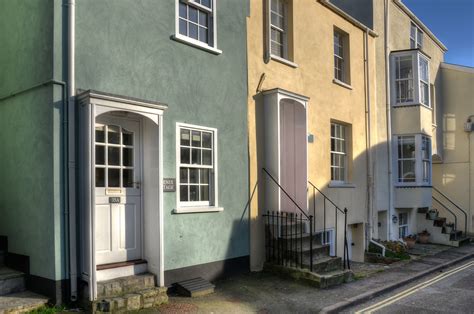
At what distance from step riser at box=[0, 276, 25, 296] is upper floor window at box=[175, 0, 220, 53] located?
16.4 feet

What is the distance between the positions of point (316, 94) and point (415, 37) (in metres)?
9.31

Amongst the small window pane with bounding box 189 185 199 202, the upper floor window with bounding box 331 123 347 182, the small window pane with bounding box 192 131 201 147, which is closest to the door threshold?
the small window pane with bounding box 189 185 199 202

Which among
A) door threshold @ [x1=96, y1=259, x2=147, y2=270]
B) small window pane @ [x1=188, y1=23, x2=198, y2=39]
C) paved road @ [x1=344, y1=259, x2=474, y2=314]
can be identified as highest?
small window pane @ [x1=188, y1=23, x2=198, y2=39]

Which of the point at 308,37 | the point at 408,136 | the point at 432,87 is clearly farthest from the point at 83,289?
the point at 432,87

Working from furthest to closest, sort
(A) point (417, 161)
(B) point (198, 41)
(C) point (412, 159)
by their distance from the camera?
(C) point (412, 159)
(A) point (417, 161)
(B) point (198, 41)

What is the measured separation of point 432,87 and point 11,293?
61.2 ft

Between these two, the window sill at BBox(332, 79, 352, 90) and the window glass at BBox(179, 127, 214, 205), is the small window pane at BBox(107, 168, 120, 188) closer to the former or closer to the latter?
the window glass at BBox(179, 127, 214, 205)

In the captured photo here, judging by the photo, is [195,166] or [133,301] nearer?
[133,301]

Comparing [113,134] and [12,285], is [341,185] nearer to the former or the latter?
[113,134]

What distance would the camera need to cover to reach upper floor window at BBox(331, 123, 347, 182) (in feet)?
44.9

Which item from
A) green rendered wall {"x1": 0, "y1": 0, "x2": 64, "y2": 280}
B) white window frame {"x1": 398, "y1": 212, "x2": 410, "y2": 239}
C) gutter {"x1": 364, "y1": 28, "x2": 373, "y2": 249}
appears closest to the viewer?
green rendered wall {"x1": 0, "y1": 0, "x2": 64, "y2": 280}

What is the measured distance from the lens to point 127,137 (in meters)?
8.02

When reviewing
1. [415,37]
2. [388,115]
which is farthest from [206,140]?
[415,37]

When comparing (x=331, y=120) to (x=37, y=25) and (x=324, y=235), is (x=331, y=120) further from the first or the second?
(x=37, y=25)
